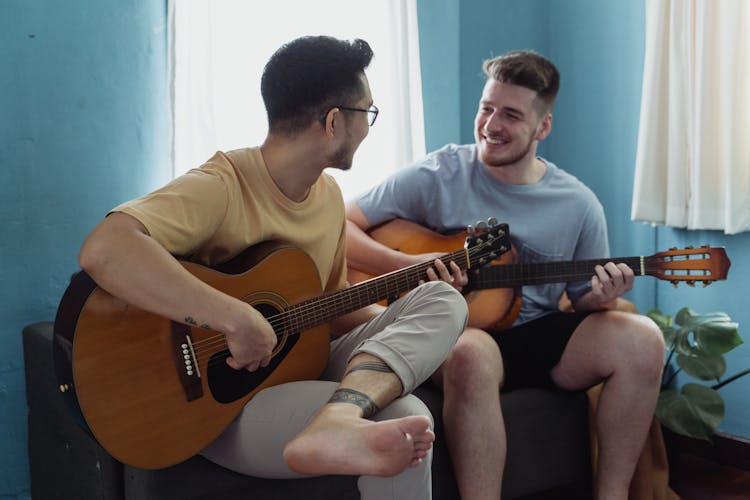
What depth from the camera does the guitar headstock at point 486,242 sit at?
193 cm

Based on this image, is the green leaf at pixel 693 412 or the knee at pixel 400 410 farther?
the green leaf at pixel 693 412

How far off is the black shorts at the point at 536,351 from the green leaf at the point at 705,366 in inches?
17.2

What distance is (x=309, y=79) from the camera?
5.23 feet

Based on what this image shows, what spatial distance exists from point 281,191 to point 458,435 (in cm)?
69

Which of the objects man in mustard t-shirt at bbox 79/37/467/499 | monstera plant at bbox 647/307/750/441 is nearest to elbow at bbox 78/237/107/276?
man in mustard t-shirt at bbox 79/37/467/499

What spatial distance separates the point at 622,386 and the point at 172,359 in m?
1.14

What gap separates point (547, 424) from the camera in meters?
2.02

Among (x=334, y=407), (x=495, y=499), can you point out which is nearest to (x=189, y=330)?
(x=334, y=407)

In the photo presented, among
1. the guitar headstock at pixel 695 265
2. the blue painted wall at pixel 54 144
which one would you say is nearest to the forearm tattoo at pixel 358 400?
Result: the guitar headstock at pixel 695 265

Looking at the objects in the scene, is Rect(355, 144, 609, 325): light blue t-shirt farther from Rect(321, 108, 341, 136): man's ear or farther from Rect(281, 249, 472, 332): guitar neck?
Rect(321, 108, 341, 136): man's ear

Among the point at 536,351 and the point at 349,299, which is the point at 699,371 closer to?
the point at 536,351

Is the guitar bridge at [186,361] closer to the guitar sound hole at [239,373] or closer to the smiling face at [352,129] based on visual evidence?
the guitar sound hole at [239,373]

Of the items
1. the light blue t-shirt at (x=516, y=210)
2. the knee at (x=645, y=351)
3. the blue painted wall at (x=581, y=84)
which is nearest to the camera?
the knee at (x=645, y=351)

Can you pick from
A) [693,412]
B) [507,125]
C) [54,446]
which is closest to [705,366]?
[693,412]
